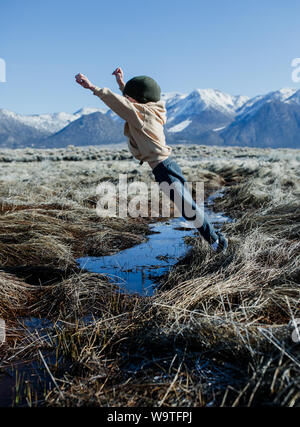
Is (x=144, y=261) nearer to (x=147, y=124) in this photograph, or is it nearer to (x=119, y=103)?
(x=147, y=124)

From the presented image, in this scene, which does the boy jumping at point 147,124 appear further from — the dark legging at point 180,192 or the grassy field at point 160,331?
the grassy field at point 160,331

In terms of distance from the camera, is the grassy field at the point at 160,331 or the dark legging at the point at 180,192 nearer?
the grassy field at the point at 160,331

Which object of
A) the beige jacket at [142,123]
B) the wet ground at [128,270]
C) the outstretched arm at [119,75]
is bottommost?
the wet ground at [128,270]

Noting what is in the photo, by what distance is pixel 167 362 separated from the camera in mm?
1666

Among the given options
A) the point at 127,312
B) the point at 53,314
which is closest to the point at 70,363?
the point at 127,312

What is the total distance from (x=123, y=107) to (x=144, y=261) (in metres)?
1.56

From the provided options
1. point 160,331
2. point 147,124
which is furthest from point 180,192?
point 160,331

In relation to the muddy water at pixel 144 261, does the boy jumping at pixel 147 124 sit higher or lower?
higher

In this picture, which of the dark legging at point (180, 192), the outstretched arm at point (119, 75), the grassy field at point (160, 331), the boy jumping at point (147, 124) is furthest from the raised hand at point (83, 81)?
the grassy field at point (160, 331)

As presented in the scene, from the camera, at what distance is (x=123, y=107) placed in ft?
8.39

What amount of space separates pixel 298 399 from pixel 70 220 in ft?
13.7

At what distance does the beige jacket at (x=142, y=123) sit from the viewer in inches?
100

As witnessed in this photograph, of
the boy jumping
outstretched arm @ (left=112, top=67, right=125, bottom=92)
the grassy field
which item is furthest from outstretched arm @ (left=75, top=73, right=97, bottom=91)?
the grassy field
